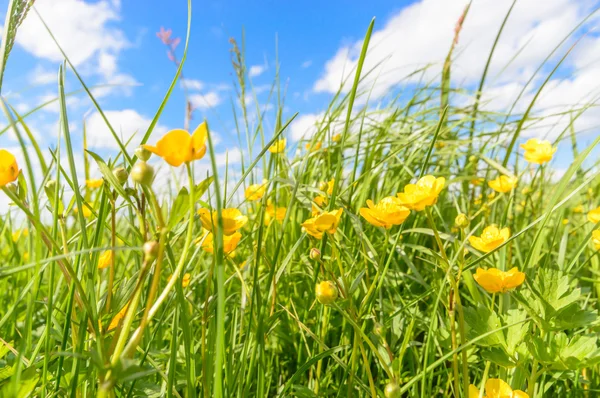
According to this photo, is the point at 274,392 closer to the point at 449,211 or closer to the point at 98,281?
the point at 98,281

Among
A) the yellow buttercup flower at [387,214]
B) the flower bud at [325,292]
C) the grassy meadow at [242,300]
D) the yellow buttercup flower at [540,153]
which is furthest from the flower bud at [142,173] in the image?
the yellow buttercup flower at [540,153]

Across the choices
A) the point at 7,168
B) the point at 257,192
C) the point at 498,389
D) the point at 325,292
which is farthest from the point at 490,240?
the point at 7,168

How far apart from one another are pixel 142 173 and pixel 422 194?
41 centimetres

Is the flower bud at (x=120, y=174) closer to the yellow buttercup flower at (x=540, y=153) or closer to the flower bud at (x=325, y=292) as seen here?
the flower bud at (x=325, y=292)

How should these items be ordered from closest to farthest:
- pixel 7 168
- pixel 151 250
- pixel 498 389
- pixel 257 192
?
1. pixel 151 250
2. pixel 7 168
3. pixel 498 389
4. pixel 257 192

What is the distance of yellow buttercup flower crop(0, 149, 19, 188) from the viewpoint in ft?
1.52

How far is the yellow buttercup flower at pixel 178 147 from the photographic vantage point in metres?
0.41

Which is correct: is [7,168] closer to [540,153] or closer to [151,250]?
[151,250]

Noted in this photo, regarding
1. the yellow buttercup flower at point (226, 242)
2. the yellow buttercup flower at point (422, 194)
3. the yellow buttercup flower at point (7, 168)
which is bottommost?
the yellow buttercup flower at point (226, 242)

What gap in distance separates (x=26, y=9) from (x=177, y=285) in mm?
382

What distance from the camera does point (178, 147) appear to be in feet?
1.36

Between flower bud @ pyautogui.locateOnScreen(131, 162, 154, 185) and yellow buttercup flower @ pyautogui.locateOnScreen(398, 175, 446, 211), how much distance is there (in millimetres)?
390

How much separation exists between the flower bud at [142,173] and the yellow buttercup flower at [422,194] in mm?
390

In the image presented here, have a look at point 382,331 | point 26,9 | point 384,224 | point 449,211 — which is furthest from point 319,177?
point 26,9
